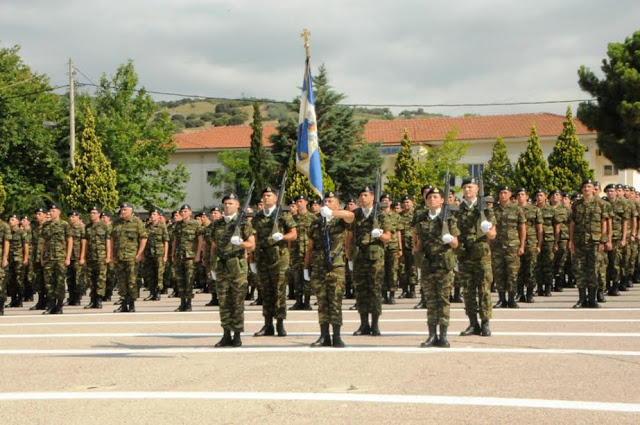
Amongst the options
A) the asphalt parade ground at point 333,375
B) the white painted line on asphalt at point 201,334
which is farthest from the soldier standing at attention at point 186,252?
the white painted line on asphalt at point 201,334

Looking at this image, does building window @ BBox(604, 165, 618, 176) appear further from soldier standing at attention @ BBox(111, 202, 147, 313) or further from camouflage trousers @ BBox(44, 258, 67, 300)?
camouflage trousers @ BBox(44, 258, 67, 300)

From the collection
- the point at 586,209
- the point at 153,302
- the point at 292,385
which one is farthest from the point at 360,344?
the point at 153,302

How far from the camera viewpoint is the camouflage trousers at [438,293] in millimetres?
10148

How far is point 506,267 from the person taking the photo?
49.5 feet

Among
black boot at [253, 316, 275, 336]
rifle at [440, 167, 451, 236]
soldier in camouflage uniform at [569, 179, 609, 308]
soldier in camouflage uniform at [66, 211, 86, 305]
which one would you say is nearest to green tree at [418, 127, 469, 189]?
soldier in camouflage uniform at [66, 211, 86, 305]

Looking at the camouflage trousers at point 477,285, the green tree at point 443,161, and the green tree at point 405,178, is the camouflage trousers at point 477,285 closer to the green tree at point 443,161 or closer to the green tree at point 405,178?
the green tree at point 405,178

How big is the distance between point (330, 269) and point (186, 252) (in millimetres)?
7296

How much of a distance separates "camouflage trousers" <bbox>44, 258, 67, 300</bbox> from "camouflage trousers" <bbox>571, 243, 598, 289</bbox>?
9.77 meters

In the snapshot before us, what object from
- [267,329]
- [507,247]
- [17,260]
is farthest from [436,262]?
[17,260]

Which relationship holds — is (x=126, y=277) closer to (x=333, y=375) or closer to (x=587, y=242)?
(x=587, y=242)

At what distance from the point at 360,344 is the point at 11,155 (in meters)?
48.7

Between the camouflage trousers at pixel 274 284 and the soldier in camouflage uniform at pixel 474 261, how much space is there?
2.37 m

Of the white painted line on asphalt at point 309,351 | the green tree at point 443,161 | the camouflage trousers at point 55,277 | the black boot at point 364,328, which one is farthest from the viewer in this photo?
the green tree at point 443,161

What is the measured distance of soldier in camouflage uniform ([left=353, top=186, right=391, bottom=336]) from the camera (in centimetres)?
1146
